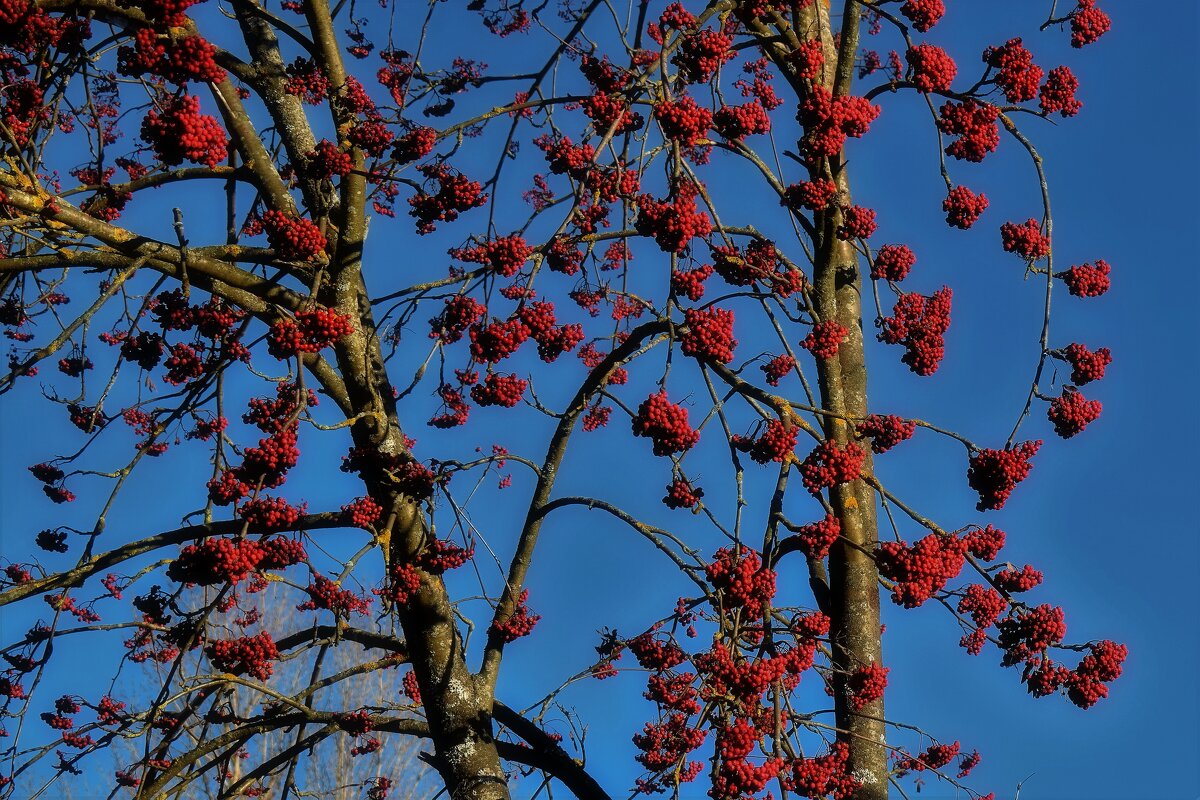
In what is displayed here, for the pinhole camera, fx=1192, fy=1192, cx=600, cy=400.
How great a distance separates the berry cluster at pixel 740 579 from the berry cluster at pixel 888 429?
2.79 ft

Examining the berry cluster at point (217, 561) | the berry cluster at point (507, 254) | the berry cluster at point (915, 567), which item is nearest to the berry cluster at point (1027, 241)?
the berry cluster at point (915, 567)

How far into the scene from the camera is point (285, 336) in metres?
4.07

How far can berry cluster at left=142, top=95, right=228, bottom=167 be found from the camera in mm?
4157

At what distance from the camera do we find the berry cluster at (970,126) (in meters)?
5.19

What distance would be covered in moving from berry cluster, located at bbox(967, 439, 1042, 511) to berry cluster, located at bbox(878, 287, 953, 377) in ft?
1.54

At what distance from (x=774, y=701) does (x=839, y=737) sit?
1520 millimetres

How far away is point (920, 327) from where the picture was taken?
5.01m

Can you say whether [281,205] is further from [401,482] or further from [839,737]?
[839,737]

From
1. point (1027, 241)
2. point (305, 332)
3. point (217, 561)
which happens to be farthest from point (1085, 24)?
point (217, 561)

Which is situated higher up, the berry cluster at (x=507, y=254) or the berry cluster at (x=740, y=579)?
the berry cluster at (x=507, y=254)

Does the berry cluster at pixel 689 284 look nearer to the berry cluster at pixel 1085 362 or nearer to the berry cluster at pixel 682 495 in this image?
the berry cluster at pixel 682 495

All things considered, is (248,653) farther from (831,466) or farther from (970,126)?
(970,126)

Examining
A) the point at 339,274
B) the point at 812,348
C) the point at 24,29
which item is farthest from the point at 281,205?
the point at 812,348

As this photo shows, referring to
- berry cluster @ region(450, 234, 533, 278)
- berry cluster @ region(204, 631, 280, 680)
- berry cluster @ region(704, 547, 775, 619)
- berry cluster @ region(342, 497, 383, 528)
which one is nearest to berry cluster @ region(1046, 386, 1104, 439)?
berry cluster @ region(704, 547, 775, 619)
